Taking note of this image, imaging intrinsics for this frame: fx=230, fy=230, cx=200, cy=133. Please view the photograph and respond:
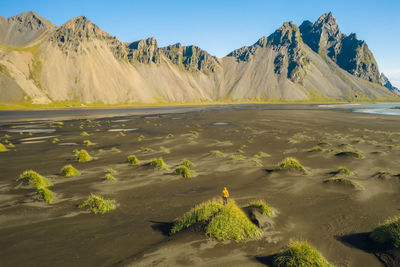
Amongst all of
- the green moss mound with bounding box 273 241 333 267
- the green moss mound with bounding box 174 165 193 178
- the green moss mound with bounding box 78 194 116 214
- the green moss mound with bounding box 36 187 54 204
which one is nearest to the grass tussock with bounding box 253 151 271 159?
the green moss mound with bounding box 174 165 193 178

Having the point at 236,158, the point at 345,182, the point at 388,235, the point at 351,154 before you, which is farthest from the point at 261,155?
the point at 388,235

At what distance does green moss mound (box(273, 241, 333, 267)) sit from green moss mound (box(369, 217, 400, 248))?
3.12 m

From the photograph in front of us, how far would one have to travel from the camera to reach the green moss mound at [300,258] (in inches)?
298

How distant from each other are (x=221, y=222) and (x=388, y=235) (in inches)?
262

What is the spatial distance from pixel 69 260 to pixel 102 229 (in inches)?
89.5

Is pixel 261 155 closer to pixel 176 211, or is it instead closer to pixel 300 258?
pixel 176 211

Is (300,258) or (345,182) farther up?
(300,258)

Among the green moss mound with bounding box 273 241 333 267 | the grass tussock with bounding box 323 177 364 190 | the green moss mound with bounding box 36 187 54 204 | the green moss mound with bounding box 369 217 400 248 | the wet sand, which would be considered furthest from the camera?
the grass tussock with bounding box 323 177 364 190

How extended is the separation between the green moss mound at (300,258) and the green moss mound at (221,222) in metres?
1.87

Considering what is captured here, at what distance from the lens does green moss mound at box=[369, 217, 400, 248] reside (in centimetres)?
877

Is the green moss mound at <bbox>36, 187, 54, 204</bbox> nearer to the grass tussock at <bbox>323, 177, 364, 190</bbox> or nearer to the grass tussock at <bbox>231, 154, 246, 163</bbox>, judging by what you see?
the grass tussock at <bbox>231, 154, 246, 163</bbox>

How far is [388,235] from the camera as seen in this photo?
9.17m

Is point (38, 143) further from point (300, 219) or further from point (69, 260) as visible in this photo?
point (300, 219)

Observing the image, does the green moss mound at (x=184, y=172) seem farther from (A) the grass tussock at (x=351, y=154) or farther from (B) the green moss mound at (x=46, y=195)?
(A) the grass tussock at (x=351, y=154)
